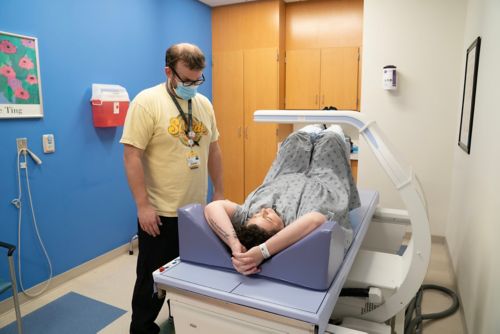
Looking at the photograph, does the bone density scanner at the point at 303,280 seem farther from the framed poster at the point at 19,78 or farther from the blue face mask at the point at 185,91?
the framed poster at the point at 19,78

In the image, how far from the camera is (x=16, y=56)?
2.34 metres

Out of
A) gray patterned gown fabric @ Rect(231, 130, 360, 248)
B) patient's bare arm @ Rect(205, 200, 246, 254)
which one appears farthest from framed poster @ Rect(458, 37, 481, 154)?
patient's bare arm @ Rect(205, 200, 246, 254)

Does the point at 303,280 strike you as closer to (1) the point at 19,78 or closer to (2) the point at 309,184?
(2) the point at 309,184

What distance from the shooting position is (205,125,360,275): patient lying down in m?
1.30

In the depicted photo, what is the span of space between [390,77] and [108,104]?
2438mm

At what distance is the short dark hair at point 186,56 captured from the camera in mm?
1754

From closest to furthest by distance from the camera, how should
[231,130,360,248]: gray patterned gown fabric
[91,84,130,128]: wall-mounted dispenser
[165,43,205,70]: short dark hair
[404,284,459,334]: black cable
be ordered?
[231,130,360,248]: gray patterned gown fabric
[165,43,205,70]: short dark hair
[404,284,459,334]: black cable
[91,84,130,128]: wall-mounted dispenser

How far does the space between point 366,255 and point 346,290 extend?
0.36 metres

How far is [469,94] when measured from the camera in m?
2.67

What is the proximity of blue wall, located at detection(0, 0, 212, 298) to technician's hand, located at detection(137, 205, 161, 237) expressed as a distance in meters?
1.14

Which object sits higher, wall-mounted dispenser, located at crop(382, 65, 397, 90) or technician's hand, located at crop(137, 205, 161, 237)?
wall-mounted dispenser, located at crop(382, 65, 397, 90)

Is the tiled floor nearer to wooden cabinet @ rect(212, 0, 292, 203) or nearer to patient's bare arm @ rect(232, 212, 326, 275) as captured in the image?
patient's bare arm @ rect(232, 212, 326, 275)

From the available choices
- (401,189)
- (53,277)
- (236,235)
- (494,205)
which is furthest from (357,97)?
(53,277)

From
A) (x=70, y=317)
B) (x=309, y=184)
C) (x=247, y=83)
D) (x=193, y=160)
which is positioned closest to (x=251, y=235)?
(x=309, y=184)
